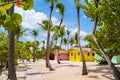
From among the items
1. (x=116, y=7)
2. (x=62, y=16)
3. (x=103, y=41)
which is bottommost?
(x=103, y=41)

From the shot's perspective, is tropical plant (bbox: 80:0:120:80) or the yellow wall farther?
the yellow wall

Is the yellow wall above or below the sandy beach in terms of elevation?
above

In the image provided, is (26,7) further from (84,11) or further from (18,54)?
(18,54)

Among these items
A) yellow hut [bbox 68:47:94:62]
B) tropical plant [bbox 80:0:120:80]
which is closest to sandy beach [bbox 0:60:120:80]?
tropical plant [bbox 80:0:120:80]

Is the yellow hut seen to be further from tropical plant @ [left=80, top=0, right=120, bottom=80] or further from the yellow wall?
tropical plant @ [left=80, top=0, right=120, bottom=80]

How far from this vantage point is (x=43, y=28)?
52.6 metres

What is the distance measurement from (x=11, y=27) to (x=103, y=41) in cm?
1774

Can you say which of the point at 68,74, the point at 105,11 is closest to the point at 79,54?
the point at 68,74

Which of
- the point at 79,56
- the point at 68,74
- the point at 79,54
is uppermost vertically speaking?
the point at 79,54

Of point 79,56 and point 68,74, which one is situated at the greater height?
point 79,56

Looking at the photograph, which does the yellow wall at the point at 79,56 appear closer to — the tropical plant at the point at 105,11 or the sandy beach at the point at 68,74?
the sandy beach at the point at 68,74

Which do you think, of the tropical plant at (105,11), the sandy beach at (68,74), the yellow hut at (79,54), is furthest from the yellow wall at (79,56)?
the tropical plant at (105,11)

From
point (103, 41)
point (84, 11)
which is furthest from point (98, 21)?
point (103, 41)

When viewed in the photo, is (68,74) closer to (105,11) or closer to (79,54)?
(105,11)
